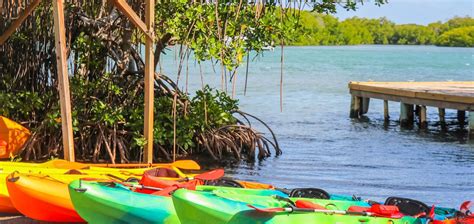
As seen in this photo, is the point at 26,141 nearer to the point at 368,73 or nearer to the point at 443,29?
the point at 368,73

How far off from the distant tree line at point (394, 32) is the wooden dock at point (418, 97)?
7507cm

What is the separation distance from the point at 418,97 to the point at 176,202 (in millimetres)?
14531

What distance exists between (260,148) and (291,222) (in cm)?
791

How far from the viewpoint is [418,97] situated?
2059cm

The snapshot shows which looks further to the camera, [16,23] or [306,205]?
[16,23]

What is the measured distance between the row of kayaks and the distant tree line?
90.9 m

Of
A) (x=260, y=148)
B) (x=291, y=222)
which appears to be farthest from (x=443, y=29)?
(x=291, y=222)

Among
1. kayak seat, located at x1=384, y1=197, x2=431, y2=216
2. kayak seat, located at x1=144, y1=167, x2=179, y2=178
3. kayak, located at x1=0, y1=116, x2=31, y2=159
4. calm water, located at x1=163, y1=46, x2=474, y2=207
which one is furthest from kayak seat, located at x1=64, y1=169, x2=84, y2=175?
calm water, located at x1=163, y1=46, x2=474, y2=207

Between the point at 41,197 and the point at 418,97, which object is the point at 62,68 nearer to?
the point at 41,197

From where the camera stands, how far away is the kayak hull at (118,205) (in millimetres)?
7375

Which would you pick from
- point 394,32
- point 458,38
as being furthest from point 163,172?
point 394,32

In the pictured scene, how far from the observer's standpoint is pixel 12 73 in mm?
14086

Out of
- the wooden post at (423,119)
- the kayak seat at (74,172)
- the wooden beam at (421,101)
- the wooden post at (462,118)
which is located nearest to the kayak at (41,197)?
the kayak seat at (74,172)

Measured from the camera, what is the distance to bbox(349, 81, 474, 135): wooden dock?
19.4 metres
